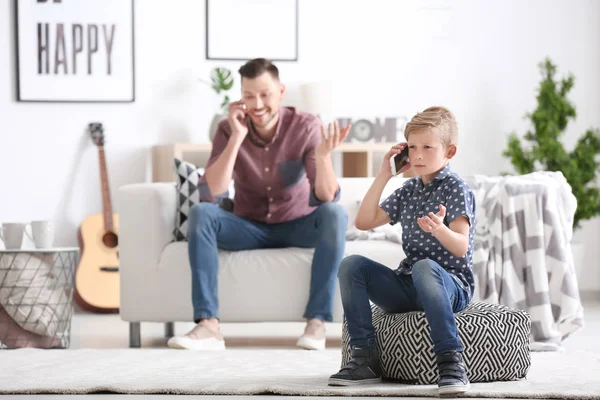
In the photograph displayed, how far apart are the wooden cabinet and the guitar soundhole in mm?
365

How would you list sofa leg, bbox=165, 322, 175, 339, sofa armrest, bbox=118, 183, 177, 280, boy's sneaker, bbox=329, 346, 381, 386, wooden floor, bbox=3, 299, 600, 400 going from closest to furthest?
boy's sneaker, bbox=329, 346, 381, 386 → sofa armrest, bbox=118, 183, 177, 280 → wooden floor, bbox=3, 299, 600, 400 → sofa leg, bbox=165, 322, 175, 339

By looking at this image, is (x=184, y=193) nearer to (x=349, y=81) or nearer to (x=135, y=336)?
(x=135, y=336)

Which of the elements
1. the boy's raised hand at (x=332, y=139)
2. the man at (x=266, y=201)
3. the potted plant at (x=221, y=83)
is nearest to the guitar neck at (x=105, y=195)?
the potted plant at (x=221, y=83)

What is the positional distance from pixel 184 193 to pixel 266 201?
1.20ft

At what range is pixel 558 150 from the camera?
526 centimetres

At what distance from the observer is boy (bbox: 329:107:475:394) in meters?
2.42

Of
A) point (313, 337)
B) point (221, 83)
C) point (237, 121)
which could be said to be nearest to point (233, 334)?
point (313, 337)

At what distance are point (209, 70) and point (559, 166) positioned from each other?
1.89 metres

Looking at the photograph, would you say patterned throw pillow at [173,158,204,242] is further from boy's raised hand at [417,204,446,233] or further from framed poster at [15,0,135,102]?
boy's raised hand at [417,204,446,233]

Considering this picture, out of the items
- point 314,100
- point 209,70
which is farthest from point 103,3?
point 314,100

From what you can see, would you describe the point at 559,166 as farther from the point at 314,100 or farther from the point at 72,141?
the point at 72,141

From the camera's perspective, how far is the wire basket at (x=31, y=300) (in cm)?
353

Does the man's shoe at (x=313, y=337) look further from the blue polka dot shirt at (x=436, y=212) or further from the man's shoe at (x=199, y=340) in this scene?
the blue polka dot shirt at (x=436, y=212)

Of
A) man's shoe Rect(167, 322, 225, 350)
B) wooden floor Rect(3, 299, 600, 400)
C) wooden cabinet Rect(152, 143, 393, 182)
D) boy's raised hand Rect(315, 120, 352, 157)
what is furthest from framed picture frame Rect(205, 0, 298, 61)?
man's shoe Rect(167, 322, 225, 350)
